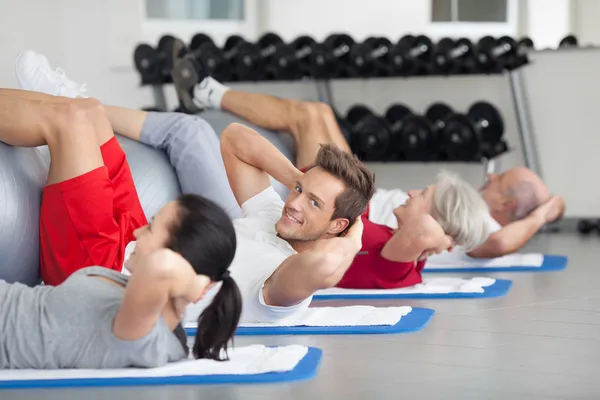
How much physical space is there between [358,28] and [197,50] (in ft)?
4.80

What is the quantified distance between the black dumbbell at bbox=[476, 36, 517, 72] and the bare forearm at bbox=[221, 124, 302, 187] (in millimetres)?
2624

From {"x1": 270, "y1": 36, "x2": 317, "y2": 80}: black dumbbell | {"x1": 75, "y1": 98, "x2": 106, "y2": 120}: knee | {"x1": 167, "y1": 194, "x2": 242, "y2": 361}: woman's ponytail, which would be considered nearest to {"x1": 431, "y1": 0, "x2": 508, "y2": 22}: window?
{"x1": 270, "y1": 36, "x2": 317, "y2": 80}: black dumbbell

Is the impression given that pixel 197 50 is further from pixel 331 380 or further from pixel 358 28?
pixel 331 380

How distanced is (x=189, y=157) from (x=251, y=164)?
1.67 feet

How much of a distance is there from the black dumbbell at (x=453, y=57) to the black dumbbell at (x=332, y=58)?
46cm

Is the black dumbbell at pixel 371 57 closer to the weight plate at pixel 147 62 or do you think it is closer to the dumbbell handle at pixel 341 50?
the dumbbell handle at pixel 341 50

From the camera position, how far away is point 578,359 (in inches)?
86.9

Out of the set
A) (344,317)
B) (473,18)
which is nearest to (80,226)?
(344,317)

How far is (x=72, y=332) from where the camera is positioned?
6.52 feet

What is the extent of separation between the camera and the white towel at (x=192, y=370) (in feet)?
6.41

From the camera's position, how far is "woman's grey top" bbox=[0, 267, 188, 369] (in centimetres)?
198

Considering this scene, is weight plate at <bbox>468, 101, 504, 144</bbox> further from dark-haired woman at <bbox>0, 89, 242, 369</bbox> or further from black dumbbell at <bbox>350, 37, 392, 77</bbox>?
dark-haired woman at <bbox>0, 89, 242, 369</bbox>

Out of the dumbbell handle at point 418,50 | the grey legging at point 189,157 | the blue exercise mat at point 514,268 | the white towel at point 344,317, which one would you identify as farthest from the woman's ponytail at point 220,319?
the dumbbell handle at point 418,50

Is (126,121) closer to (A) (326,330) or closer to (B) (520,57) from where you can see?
(A) (326,330)
